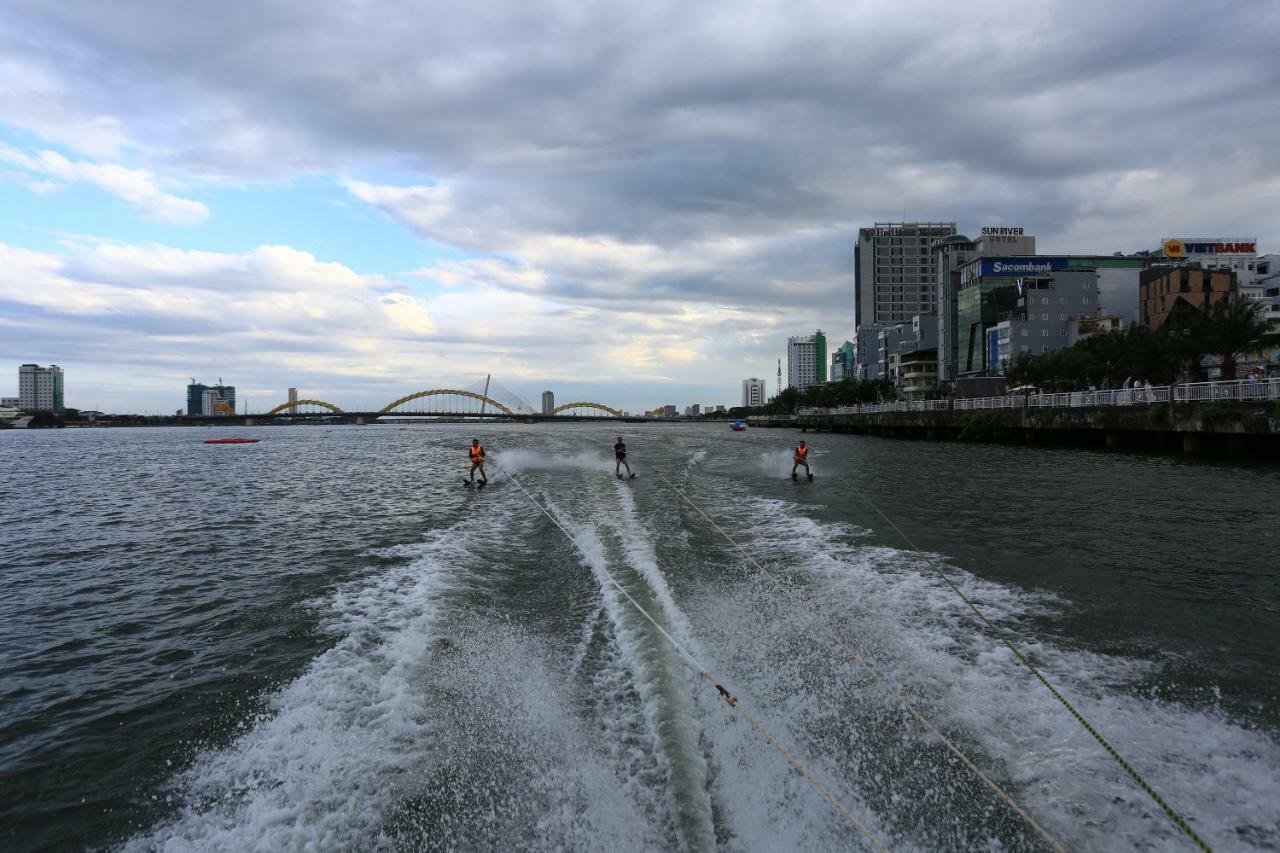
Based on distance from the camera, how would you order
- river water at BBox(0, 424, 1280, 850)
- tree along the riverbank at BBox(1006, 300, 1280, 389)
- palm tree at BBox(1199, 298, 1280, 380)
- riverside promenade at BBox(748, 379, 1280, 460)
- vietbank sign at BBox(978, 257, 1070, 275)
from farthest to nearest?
vietbank sign at BBox(978, 257, 1070, 275)
tree along the riverbank at BBox(1006, 300, 1280, 389)
palm tree at BBox(1199, 298, 1280, 380)
riverside promenade at BBox(748, 379, 1280, 460)
river water at BBox(0, 424, 1280, 850)

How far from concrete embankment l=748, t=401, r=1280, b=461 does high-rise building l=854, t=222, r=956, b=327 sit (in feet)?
446

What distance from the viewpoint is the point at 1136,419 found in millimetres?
33500

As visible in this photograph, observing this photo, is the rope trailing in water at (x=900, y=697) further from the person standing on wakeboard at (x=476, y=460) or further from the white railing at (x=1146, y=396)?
the white railing at (x=1146, y=396)

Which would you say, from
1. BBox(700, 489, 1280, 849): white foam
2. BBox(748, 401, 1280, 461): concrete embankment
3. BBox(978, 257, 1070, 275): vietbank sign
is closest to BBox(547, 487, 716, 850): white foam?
BBox(700, 489, 1280, 849): white foam

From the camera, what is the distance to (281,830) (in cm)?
425

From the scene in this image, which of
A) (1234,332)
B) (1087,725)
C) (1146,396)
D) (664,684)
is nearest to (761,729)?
(664,684)

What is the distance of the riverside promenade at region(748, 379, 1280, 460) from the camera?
27141 mm

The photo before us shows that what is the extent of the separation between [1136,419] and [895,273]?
167074 millimetres

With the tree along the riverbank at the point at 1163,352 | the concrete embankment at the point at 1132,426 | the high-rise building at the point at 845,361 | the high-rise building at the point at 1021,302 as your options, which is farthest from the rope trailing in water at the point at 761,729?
the high-rise building at the point at 845,361

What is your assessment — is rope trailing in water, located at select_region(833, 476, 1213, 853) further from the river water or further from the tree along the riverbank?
the tree along the riverbank

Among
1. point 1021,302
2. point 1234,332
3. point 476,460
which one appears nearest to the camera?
point 476,460

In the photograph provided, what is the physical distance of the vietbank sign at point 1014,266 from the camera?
98500 millimetres

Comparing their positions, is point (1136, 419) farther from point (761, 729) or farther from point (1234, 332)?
point (761, 729)

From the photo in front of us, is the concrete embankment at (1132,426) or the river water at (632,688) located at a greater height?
the concrete embankment at (1132,426)
